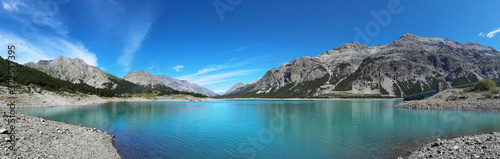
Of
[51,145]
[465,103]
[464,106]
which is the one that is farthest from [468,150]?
[465,103]

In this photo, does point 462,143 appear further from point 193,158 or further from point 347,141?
point 193,158

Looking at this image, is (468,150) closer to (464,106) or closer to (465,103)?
(464,106)

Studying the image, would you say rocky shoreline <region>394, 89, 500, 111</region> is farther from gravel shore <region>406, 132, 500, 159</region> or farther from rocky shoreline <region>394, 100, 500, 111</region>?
gravel shore <region>406, 132, 500, 159</region>

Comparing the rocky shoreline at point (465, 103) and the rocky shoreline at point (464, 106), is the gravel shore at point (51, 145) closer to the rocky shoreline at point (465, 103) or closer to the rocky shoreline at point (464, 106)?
the rocky shoreline at point (464, 106)

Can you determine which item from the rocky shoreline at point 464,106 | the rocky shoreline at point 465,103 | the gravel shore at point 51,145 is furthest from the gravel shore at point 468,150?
the rocky shoreline at point 465,103

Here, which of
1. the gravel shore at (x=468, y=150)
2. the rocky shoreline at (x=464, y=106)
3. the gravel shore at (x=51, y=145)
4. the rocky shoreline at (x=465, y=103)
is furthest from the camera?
the rocky shoreline at (x=465, y=103)

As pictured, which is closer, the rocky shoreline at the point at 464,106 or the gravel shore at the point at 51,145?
the gravel shore at the point at 51,145

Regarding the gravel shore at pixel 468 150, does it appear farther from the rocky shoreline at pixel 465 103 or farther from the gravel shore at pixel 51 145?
the rocky shoreline at pixel 465 103

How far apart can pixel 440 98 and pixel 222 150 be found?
338ft

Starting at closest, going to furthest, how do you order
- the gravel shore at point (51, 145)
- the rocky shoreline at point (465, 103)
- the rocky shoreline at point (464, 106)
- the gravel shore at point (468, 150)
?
the gravel shore at point (51, 145) < the gravel shore at point (468, 150) < the rocky shoreline at point (464, 106) < the rocky shoreline at point (465, 103)

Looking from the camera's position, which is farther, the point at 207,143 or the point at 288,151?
the point at 207,143

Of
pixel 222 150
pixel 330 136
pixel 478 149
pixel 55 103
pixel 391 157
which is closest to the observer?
pixel 478 149

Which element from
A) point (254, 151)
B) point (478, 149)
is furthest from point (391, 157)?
point (254, 151)

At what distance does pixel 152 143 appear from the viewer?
25031mm
